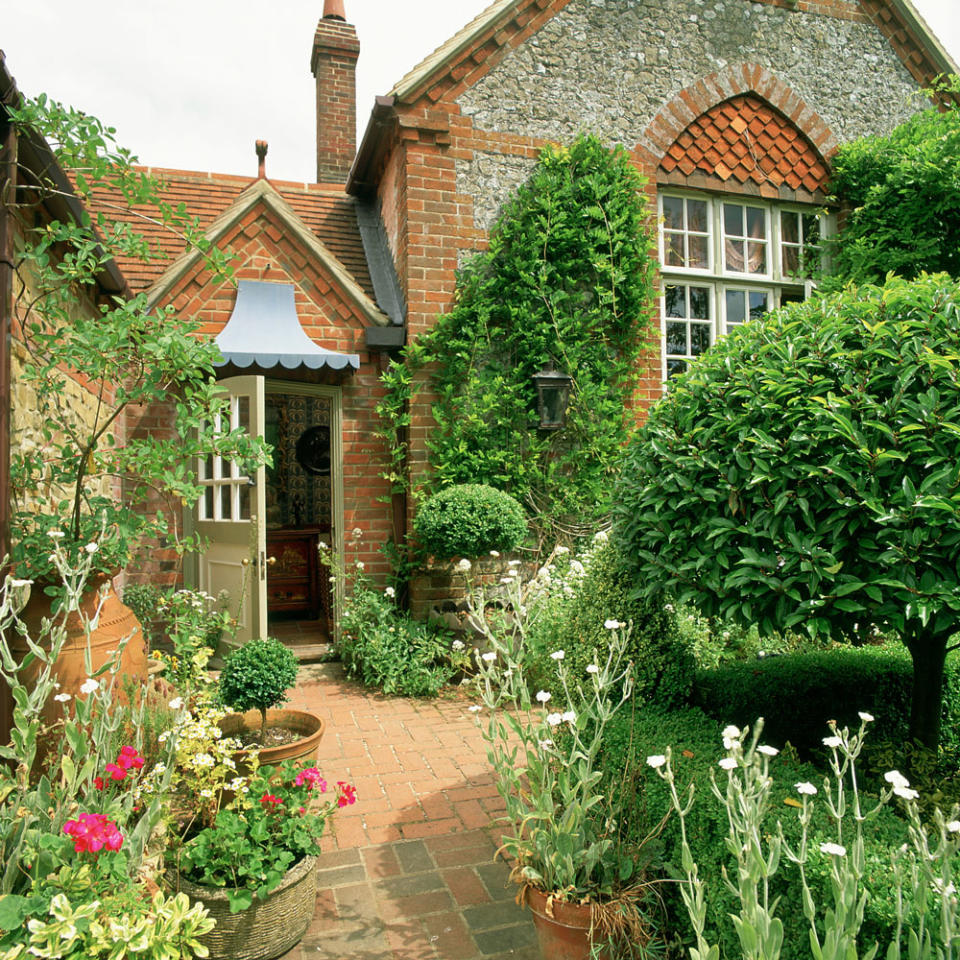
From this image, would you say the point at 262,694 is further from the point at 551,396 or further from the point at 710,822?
the point at 551,396


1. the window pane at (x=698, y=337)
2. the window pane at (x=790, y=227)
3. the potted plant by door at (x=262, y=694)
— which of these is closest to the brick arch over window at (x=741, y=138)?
the window pane at (x=790, y=227)

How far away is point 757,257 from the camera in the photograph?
8422 millimetres

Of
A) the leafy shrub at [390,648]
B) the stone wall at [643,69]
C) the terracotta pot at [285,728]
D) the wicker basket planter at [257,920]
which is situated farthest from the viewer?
the stone wall at [643,69]

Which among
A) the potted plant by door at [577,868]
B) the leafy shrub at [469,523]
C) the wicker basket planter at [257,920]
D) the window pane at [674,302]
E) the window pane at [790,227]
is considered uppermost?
the window pane at [790,227]

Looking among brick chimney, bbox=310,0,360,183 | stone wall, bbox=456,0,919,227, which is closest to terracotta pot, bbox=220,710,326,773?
stone wall, bbox=456,0,919,227

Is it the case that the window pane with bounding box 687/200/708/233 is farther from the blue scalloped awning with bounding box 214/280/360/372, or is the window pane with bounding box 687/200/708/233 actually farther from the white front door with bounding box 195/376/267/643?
the white front door with bounding box 195/376/267/643

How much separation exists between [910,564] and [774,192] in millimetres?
7002

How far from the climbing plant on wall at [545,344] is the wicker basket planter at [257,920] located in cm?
440

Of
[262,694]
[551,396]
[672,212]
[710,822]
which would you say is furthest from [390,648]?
[672,212]

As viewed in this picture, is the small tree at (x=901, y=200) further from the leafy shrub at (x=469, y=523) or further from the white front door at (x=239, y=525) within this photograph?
the white front door at (x=239, y=525)

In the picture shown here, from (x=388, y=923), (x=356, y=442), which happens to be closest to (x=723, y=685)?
(x=388, y=923)

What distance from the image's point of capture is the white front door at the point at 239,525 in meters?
6.16

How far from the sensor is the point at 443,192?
7215mm

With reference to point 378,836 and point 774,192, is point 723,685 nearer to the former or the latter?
point 378,836
